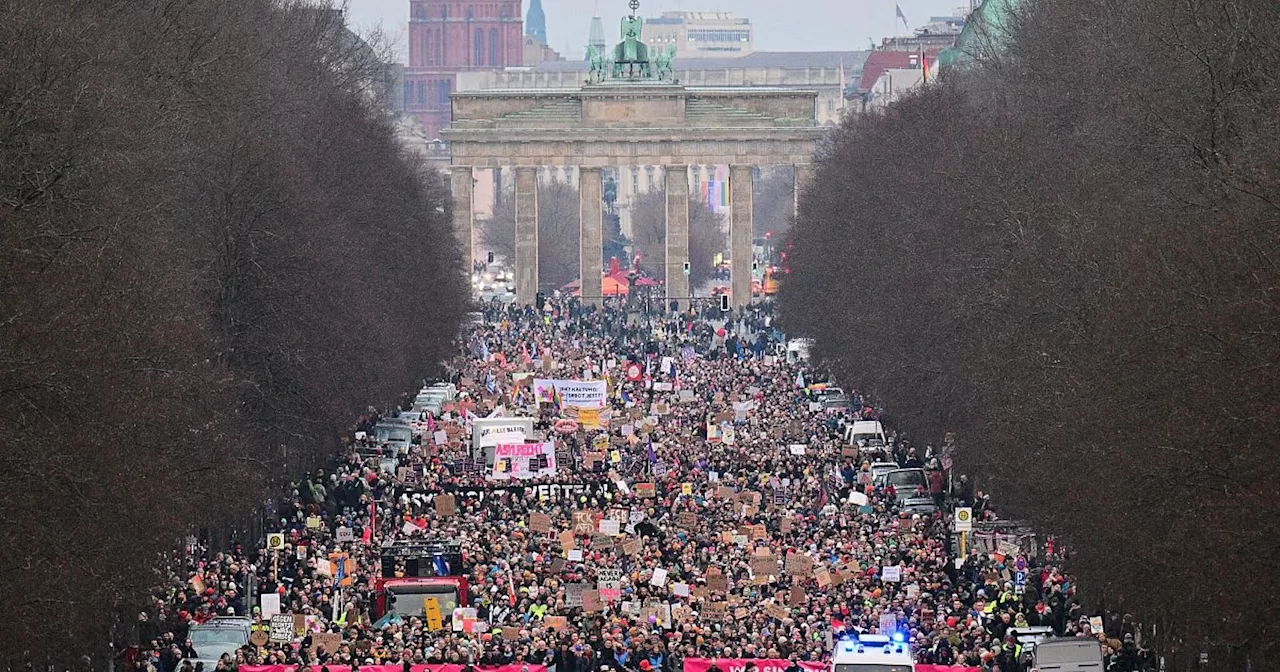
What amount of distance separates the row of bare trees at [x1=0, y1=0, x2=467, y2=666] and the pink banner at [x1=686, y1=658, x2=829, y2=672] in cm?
758

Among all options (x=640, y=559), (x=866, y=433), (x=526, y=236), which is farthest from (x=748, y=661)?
(x=526, y=236)

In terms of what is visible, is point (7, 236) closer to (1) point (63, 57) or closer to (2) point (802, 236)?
(1) point (63, 57)

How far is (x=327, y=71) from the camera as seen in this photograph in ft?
336

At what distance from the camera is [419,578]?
5338 cm

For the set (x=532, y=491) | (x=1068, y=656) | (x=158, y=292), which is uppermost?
(x=158, y=292)

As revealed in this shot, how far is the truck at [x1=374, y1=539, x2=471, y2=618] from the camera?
5172 cm

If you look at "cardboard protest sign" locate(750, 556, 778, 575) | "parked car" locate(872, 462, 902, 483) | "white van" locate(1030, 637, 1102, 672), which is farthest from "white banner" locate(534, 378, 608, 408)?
"white van" locate(1030, 637, 1102, 672)

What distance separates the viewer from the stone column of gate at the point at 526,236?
162m

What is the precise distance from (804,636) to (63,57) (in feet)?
50.5

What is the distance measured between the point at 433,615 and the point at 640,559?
6.39 meters

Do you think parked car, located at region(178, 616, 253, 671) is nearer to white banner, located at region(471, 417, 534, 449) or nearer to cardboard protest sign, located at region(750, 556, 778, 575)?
cardboard protest sign, located at region(750, 556, 778, 575)

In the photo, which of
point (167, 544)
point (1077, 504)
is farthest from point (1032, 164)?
point (167, 544)

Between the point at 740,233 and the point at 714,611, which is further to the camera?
the point at 740,233

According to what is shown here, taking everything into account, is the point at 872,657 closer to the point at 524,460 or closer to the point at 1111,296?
the point at 1111,296
